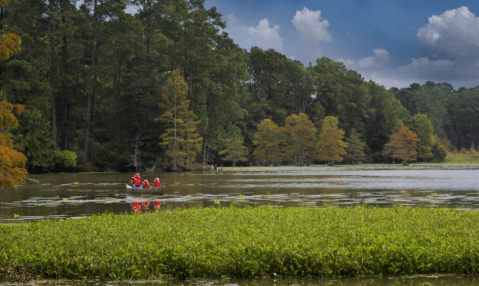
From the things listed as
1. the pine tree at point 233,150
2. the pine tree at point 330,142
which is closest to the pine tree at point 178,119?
the pine tree at point 233,150

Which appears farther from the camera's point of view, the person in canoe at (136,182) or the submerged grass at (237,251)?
the person in canoe at (136,182)

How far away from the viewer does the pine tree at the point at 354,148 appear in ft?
349

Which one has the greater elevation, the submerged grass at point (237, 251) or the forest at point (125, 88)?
the forest at point (125, 88)

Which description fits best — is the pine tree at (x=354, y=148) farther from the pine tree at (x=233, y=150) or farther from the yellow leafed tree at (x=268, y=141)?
the pine tree at (x=233, y=150)

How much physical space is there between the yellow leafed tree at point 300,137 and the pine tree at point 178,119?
35031 millimetres

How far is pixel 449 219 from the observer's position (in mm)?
11789

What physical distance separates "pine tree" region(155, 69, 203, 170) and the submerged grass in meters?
56.1

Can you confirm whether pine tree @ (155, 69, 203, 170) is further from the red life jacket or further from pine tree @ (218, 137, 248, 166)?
the red life jacket

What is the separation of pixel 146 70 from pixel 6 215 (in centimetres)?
5353

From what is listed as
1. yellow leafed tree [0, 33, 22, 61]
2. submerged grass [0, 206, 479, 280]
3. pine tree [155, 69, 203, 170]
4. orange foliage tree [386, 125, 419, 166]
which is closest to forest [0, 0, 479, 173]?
pine tree [155, 69, 203, 170]

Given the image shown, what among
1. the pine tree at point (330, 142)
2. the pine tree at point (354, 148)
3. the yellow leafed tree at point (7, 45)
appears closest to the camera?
the yellow leafed tree at point (7, 45)

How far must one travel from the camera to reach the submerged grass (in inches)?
325

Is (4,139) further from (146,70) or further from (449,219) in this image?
(146,70)

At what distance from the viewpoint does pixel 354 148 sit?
106 m
